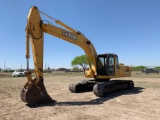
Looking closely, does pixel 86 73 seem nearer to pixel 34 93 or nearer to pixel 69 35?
pixel 69 35

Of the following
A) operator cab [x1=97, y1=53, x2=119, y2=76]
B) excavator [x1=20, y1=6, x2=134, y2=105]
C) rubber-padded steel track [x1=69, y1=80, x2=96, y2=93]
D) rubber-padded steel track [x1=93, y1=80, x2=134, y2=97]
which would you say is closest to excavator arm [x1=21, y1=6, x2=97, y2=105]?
excavator [x1=20, y1=6, x2=134, y2=105]

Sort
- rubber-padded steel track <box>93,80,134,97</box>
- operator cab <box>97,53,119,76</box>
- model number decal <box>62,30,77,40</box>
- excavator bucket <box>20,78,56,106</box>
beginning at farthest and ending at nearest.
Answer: operator cab <box>97,53,119,76</box>, rubber-padded steel track <box>93,80,134,97</box>, model number decal <box>62,30,77,40</box>, excavator bucket <box>20,78,56,106</box>

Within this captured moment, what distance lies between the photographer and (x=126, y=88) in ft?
56.2

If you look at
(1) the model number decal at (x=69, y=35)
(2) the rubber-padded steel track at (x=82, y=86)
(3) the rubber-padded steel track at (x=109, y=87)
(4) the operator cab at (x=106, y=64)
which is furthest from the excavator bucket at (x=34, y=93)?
(4) the operator cab at (x=106, y=64)

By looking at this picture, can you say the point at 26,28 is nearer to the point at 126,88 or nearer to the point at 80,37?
the point at 80,37

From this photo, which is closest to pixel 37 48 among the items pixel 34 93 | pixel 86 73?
pixel 34 93

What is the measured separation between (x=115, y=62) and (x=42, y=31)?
6321 millimetres

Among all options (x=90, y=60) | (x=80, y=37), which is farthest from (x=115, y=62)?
(x=80, y=37)

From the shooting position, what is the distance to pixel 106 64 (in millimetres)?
15383

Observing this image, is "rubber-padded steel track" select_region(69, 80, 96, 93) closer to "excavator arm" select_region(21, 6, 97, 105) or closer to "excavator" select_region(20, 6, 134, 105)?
"excavator" select_region(20, 6, 134, 105)

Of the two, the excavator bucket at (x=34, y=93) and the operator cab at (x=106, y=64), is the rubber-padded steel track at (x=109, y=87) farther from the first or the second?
the excavator bucket at (x=34, y=93)

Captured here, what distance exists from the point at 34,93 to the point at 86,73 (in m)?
6.13

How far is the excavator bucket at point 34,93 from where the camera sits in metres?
10.3

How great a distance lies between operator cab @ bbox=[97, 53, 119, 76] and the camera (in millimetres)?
15391
